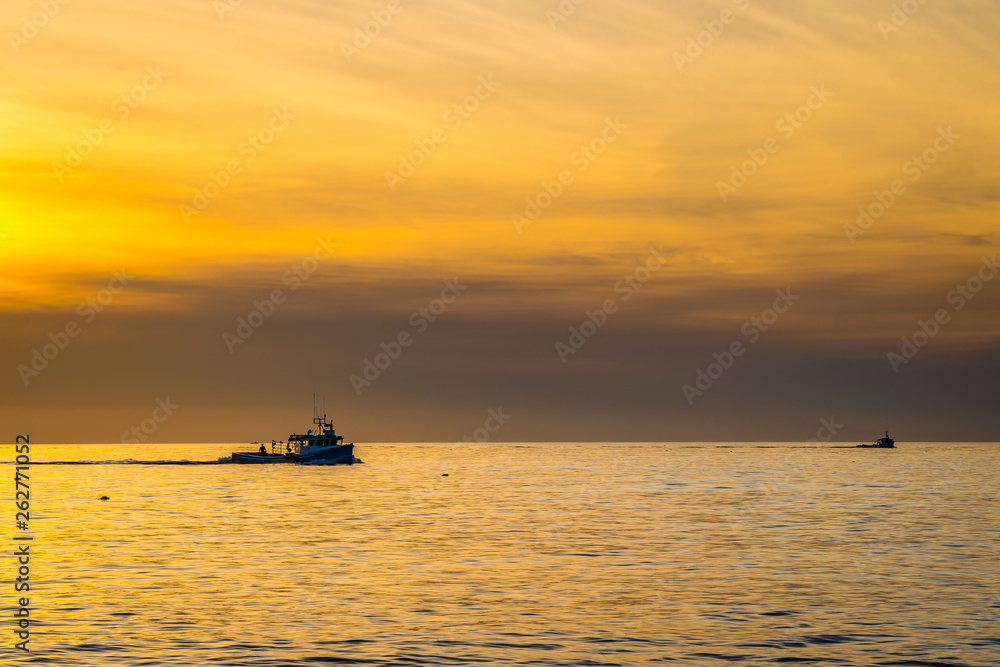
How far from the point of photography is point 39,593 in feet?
154

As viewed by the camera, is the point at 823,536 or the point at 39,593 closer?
the point at 39,593

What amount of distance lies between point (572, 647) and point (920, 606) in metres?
17.3

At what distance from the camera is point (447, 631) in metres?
38.3

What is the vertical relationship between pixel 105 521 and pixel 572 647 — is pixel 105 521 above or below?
above

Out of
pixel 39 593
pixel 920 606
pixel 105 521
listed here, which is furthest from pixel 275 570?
pixel 105 521

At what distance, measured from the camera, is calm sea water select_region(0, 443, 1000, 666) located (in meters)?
35.5

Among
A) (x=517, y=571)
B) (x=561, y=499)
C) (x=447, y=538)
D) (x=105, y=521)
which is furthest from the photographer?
(x=561, y=499)

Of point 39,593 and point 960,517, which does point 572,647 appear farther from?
point 960,517

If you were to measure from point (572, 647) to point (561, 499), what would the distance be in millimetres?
89188

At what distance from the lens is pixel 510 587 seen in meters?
48.8

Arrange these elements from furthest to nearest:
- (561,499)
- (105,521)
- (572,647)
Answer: (561,499), (105,521), (572,647)

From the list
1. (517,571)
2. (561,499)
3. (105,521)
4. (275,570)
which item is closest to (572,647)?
(517,571)

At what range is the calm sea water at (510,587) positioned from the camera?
3548 centimetres

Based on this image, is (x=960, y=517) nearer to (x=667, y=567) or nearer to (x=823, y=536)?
(x=823, y=536)
